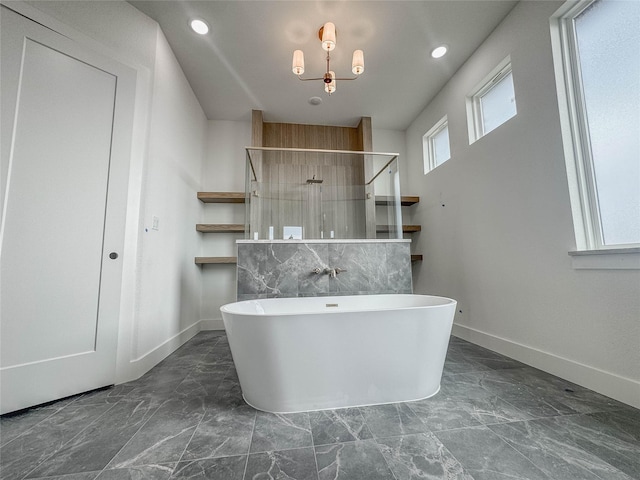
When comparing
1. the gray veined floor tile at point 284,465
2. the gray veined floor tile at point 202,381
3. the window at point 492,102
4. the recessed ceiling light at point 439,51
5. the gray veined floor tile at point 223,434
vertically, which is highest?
the recessed ceiling light at point 439,51

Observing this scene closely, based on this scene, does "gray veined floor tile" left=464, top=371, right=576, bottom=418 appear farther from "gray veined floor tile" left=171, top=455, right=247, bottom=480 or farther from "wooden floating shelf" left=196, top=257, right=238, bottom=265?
"wooden floating shelf" left=196, top=257, right=238, bottom=265

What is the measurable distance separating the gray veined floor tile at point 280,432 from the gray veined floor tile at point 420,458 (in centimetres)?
36

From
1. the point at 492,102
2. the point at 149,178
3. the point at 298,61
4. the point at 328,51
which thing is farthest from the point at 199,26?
the point at 492,102

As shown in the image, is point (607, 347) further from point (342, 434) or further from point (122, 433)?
point (122, 433)

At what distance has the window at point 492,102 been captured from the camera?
2283mm

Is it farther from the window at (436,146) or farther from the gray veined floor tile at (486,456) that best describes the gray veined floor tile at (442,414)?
the window at (436,146)

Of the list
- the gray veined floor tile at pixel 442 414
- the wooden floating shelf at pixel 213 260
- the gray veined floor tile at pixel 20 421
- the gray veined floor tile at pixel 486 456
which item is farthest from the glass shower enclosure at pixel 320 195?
the gray veined floor tile at pixel 486 456

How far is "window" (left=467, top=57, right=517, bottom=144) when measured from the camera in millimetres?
2283

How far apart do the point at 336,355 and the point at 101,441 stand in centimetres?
117

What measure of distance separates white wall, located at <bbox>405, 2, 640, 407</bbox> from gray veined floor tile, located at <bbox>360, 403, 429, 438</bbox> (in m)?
1.21

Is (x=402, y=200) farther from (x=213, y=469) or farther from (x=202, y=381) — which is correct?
(x=213, y=469)

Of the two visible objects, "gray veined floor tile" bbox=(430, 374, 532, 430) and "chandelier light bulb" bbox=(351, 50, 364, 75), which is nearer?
"gray veined floor tile" bbox=(430, 374, 532, 430)

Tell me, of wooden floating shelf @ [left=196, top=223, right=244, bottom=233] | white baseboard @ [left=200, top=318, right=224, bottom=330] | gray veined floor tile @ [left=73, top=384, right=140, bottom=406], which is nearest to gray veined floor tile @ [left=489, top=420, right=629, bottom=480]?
gray veined floor tile @ [left=73, top=384, right=140, bottom=406]

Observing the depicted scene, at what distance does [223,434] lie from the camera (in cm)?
120
